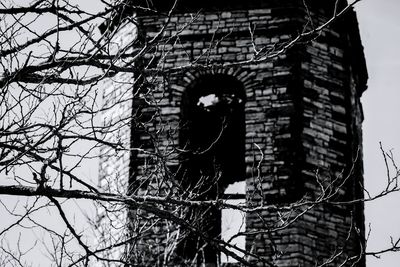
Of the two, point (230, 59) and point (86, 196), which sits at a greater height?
point (230, 59)

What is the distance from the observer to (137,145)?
10992mm

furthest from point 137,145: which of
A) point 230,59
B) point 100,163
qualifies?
point 230,59

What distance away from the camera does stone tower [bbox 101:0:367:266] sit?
10164 millimetres

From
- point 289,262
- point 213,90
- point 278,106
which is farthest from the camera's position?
point 213,90

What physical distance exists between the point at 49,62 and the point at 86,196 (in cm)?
104

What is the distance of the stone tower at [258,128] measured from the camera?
1016cm

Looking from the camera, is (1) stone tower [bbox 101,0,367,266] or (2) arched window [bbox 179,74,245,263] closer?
(1) stone tower [bbox 101,0,367,266]

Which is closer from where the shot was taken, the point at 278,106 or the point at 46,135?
the point at 46,135

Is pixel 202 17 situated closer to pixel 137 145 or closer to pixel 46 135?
pixel 137 145

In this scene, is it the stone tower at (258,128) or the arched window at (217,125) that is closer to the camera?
the stone tower at (258,128)

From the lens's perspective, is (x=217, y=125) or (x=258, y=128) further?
(x=217, y=125)

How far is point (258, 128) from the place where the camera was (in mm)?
10734

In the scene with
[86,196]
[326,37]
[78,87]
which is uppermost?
[326,37]

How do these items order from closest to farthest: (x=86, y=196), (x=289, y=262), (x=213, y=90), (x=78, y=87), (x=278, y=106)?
(x=86, y=196) → (x=78, y=87) → (x=289, y=262) → (x=278, y=106) → (x=213, y=90)
